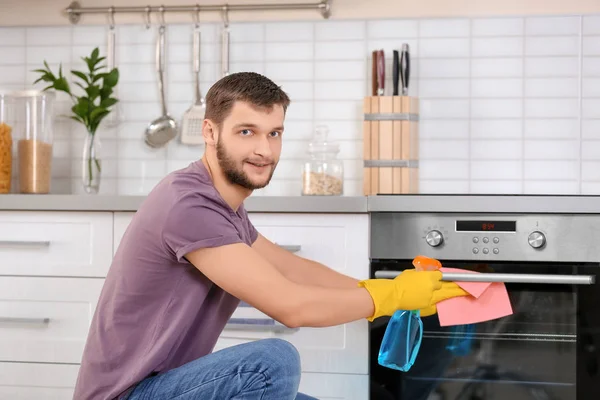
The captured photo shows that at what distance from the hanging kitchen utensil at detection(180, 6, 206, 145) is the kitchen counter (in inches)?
24.7

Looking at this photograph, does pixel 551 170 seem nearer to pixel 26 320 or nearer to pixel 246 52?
pixel 246 52

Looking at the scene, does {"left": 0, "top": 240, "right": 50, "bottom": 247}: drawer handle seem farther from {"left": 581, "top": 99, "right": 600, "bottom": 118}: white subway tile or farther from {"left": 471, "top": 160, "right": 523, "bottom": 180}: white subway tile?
{"left": 581, "top": 99, "right": 600, "bottom": 118}: white subway tile

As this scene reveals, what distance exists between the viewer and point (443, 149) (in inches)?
118

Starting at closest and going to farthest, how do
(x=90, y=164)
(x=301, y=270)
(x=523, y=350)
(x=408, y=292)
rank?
1. (x=408, y=292)
2. (x=301, y=270)
3. (x=523, y=350)
4. (x=90, y=164)

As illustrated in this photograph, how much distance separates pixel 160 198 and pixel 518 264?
109cm

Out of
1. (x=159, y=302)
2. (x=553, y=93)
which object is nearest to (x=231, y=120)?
(x=159, y=302)

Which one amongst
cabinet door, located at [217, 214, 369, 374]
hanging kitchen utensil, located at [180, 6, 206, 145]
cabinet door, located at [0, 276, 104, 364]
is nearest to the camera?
cabinet door, located at [217, 214, 369, 374]

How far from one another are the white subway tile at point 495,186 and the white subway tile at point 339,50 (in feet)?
2.04

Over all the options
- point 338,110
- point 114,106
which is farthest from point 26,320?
point 338,110

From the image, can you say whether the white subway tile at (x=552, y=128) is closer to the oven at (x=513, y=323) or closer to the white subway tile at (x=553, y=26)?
the white subway tile at (x=553, y=26)

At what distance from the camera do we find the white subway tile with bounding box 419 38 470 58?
301 centimetres

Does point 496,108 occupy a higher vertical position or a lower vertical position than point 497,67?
lower

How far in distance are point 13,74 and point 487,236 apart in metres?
1.94

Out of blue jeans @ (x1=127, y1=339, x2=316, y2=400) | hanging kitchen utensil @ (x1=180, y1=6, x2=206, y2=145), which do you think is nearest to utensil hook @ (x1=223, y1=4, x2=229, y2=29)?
hanging kitchen utensil @ (x1=180, y1=6, x2=206, y2=145)
